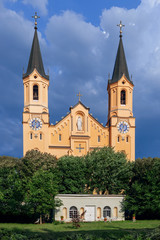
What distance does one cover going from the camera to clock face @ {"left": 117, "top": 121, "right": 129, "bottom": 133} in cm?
7531

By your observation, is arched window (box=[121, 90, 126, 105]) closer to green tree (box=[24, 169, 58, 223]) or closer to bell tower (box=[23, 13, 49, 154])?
bell tower (box=[23, 13, 49, 154])

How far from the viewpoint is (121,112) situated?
7588 cm

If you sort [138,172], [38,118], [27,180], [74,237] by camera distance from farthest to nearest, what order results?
[38,118] < [138,172] < [27,180] < [74,237]

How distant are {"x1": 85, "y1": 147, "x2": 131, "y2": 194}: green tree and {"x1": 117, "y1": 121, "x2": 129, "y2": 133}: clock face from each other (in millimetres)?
15649

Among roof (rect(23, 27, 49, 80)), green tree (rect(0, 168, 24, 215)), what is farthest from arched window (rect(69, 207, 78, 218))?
roof (rect(23, 27, 49, 80))

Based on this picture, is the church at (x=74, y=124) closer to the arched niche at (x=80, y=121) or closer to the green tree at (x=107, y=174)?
the arched niche at (x=80, y=121)

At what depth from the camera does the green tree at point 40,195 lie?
46.9 m

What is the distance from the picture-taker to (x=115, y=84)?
253 feet

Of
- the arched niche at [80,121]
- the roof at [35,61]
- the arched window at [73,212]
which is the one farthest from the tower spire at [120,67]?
the arched window at [73,212]

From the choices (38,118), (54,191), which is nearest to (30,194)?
(54,191)

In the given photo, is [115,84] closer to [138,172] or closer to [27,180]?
[138,172]

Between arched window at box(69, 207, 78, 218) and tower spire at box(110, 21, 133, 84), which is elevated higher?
tower spire at box(110, 21, 133, 84)

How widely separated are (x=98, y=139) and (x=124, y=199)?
75.8 feet

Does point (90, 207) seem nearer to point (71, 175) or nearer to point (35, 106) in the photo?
point (71, 175)
